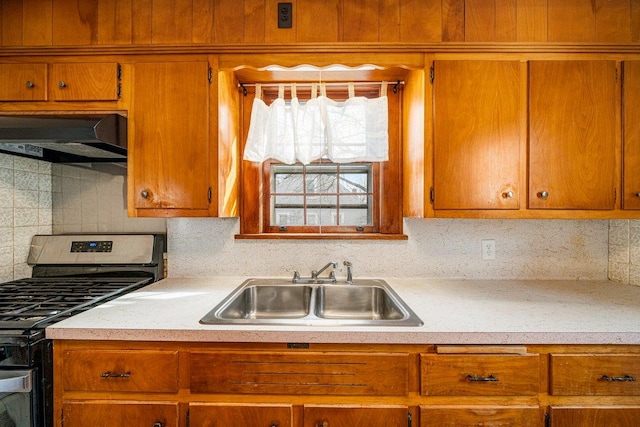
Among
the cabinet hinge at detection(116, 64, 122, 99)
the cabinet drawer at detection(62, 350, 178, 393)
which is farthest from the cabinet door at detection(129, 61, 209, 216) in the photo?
the cabinet drawer at detection(62, 350, 178, 393)

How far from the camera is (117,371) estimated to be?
3.65ft

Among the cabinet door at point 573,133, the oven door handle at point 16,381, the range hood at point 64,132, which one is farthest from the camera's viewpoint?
the cabinet door at point 573,133

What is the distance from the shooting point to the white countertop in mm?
1088

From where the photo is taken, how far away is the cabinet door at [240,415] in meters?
1.10

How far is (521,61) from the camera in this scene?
1.44 meters

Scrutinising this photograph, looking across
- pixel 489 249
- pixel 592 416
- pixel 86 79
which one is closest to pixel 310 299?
pixel 489 249

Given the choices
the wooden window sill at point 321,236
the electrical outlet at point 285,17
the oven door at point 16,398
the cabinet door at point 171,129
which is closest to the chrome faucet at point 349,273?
the wooden window sill at point 321,236

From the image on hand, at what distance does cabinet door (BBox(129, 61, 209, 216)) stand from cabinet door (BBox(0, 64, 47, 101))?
0.42 m

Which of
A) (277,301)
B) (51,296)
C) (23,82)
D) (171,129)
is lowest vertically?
(277,301)

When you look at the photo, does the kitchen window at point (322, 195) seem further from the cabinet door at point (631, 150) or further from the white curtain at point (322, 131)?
the cabinet door at point (631, 150)

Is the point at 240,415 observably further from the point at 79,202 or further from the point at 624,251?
the point at 624,251

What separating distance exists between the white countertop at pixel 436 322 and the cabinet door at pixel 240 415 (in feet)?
0.76

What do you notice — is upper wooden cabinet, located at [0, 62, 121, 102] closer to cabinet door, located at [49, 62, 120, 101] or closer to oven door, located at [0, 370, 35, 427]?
cabinet door, located at [49, 62, 120, 101]

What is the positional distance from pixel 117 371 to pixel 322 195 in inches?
50.9
